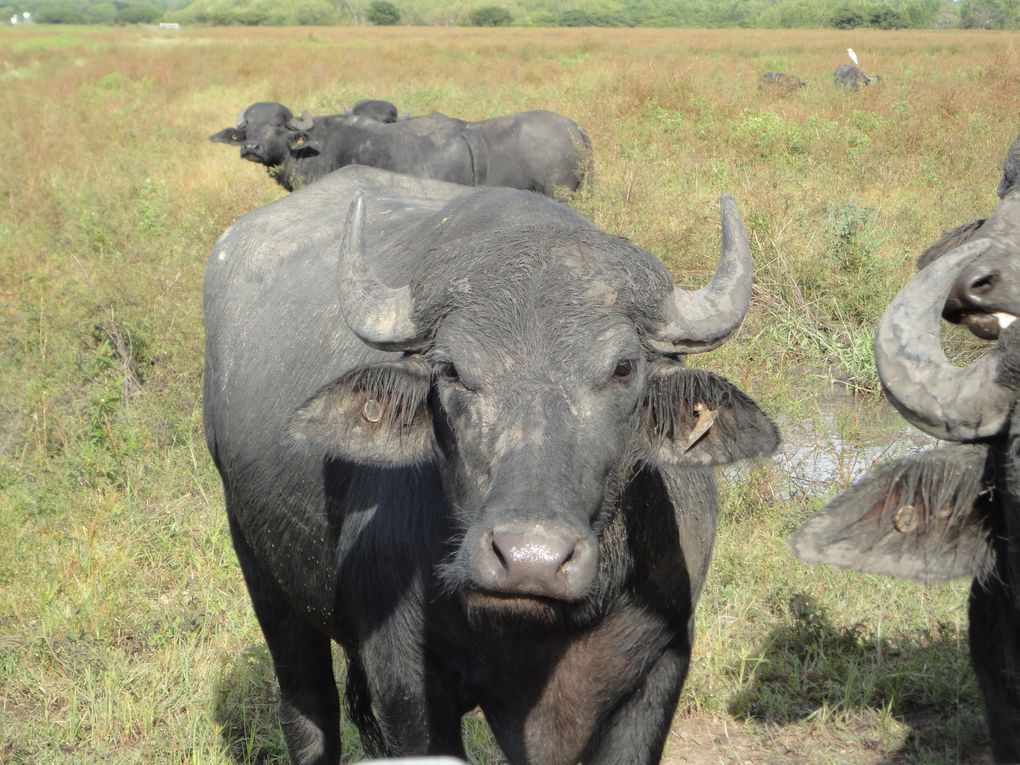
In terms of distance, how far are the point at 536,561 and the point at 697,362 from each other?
4265 mm

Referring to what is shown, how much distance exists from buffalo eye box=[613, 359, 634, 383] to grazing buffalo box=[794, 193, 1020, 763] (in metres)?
0.54

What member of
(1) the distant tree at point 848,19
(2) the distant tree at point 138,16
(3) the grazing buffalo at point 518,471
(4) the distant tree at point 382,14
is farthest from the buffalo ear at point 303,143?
(2) the distant tree at point 138,16

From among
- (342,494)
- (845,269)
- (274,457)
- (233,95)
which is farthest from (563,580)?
(233,95)

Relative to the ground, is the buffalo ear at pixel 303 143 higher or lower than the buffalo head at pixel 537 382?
lower

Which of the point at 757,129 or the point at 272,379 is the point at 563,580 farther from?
the point at 757,129

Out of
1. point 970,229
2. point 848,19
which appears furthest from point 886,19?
point 970,229

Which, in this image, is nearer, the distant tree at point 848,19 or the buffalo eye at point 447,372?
the buffalo eye at point 447,372

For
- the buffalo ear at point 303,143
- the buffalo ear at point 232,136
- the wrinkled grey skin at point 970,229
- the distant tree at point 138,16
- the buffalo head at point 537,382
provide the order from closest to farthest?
the buffalo head at point 537,382
the wrinkled grey skin at point 970,229
the buffalo ear at point 303,143
the buffalo ear at point 232,136
the distant tree at point 138,16

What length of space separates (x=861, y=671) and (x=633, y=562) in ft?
6.03

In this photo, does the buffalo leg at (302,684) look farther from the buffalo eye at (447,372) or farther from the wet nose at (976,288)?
the wet nose at (976,288)

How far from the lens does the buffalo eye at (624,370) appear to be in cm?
265

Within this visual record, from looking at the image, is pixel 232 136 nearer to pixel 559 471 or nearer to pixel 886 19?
pixel 559 471

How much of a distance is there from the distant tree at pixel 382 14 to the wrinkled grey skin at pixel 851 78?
60.0 meters

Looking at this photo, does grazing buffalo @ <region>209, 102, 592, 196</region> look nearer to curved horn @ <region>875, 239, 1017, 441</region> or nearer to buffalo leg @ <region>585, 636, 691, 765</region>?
buffalo leg @ <region>585, 636, 691, 765</region>
